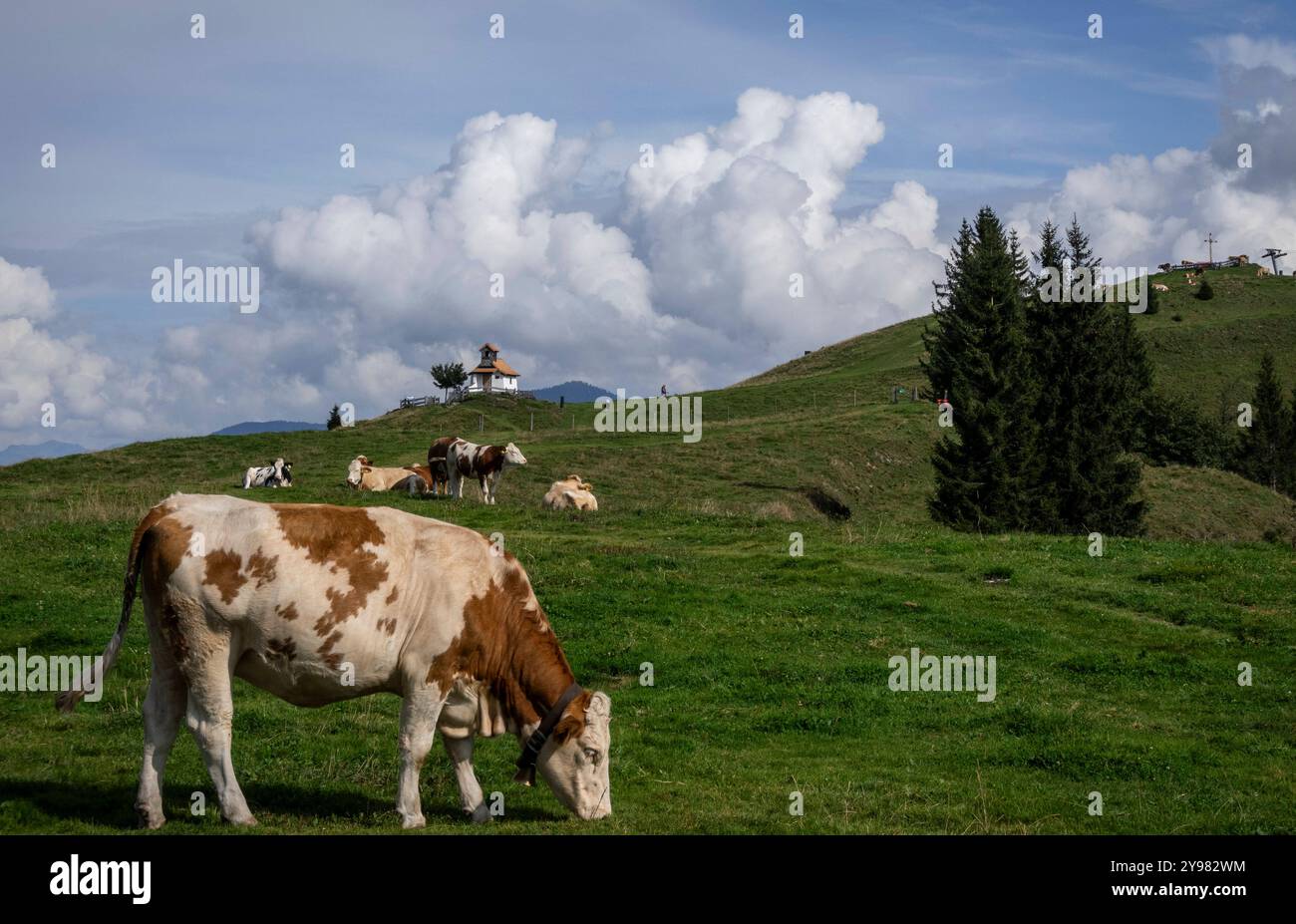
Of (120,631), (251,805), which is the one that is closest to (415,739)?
(251,805)

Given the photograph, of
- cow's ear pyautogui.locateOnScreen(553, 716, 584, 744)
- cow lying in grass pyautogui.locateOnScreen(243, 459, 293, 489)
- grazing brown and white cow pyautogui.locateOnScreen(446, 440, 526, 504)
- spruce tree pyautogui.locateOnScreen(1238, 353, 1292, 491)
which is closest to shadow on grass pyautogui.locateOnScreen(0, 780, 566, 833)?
cow's ear pyautogui.locateOnScreen(553, 716, 584, 744)

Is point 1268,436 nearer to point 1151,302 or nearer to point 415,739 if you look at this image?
point 1151,302

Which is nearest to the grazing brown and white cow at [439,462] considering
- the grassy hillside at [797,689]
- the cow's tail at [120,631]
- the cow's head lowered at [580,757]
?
the grassy hillside at [797,689]

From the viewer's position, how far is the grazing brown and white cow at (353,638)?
10547mm

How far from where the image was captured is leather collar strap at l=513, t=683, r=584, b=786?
11.2 meters

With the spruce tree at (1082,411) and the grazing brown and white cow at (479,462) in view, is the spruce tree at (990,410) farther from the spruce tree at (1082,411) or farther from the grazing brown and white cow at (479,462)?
the grazing brown and white cow at (479,462)

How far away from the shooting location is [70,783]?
12.1 metres

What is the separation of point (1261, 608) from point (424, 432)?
5606 cm

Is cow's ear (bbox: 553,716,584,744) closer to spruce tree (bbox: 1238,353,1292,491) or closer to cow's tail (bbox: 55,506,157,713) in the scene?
cow's tail (bbox: 55,506,157,713)

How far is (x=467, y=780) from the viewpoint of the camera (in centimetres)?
1148

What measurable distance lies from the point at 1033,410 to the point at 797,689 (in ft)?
156

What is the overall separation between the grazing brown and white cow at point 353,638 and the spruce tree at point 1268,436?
10807 cm
